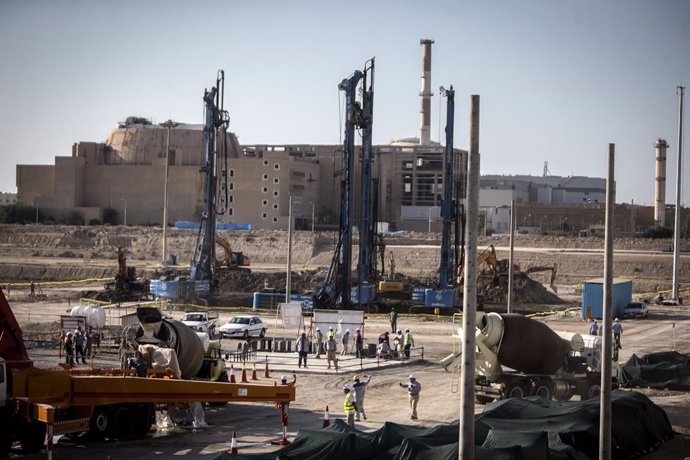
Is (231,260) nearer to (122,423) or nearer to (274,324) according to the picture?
(274,324)

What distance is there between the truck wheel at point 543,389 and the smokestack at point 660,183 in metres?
118

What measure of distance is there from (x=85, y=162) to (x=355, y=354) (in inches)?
4976

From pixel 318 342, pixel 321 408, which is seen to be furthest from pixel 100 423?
pixel 318 342

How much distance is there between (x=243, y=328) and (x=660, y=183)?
369ft

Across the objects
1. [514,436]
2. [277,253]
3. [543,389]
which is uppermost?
Answer: [277,253]

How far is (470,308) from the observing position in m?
12.7

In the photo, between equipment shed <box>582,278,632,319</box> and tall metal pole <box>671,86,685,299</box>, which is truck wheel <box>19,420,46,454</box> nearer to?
equipment shed <box>582,278,632,319</box>

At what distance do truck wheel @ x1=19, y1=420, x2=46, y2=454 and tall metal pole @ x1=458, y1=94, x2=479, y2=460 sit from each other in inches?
412

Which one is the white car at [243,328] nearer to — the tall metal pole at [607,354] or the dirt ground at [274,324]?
the dirt ground at [274,324]

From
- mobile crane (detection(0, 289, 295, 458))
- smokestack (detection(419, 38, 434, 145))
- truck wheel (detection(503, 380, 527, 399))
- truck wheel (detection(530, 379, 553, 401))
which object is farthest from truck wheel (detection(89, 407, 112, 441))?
smokestack (detection(419, 38, 434, 145))

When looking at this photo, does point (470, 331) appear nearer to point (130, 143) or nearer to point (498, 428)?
point (498, 428)

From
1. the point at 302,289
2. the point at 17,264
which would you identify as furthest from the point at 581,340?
the point at 17,264

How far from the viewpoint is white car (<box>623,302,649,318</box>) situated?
57531 mm

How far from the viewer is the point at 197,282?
66.0 m
